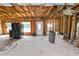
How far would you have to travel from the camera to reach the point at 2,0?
1308 mm

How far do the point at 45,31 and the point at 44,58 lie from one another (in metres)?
12.4

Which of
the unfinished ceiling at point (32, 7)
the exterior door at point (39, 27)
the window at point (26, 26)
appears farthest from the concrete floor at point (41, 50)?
the window at point (26, 26)

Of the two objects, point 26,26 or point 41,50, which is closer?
point 41,50

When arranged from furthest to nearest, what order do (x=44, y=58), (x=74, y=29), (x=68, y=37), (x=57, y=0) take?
(x=68, y=37) → (x=74, y=29) → (x=57, y=0) → (x=44, y=58)

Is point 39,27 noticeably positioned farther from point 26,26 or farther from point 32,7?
point 32,7

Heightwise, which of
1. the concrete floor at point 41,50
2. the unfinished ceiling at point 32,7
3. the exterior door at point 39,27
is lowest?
the concrete floor at point 41,50

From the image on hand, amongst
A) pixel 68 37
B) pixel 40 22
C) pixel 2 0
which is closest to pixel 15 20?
pixel 40 22

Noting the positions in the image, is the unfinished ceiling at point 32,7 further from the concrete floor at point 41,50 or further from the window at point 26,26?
the window at point 26,26

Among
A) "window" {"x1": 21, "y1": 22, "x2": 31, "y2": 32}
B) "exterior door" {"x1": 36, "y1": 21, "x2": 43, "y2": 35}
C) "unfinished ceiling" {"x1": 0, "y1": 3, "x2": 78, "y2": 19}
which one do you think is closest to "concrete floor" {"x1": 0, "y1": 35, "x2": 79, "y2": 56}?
"unfinished ceiling" {"x1": 0, "y1": 3, "x2": 78, "y2": 19}

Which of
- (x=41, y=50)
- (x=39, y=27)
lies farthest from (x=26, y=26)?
(x=41, y=50)

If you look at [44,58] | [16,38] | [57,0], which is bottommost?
[16,38]

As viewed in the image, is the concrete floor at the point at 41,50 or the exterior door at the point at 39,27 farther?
the exterior door at the point at 39,27

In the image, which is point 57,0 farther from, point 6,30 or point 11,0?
point 6,30

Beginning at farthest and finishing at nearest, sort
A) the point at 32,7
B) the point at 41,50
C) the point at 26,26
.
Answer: the point at 26,26 → the point at 41,50 → the point at 32,7
